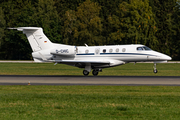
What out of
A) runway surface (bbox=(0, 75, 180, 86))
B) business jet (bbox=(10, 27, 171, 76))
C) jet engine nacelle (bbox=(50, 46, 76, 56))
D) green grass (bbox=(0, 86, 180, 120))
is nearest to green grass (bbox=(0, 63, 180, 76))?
business jet (bbox=(10, 27, 171, 76))

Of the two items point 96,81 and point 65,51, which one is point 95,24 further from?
point 96,81

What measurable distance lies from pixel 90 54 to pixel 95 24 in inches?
2138

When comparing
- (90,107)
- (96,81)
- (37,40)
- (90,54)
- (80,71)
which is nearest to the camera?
(90,107)

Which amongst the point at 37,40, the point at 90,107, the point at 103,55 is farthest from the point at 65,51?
the point at 90,107

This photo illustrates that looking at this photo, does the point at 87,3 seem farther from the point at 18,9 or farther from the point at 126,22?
the point at 18,9

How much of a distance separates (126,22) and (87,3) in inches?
536

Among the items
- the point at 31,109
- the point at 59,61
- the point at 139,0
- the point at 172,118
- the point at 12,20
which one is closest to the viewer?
the point at 172,118

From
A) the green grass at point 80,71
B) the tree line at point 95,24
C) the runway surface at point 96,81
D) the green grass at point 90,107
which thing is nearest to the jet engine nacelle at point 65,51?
the green grass at point 80,71

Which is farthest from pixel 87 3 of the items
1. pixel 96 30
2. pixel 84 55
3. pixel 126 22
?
pixel 84 55

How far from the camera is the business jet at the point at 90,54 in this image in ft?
102

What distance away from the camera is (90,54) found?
32.4m

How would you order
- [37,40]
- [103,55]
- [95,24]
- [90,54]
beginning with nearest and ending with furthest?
[103,55], [90,54], [37,40], [95,24]

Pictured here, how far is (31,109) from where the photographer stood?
1235 cm

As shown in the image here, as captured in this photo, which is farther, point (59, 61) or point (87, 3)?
point (87, 3)
